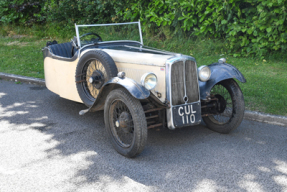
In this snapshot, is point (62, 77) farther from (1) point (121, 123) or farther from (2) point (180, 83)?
(2) point (180, 83)

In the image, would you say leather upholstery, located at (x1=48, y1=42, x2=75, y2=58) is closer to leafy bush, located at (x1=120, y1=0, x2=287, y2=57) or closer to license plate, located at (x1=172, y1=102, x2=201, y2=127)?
license plate, located at (x1=172, y1=102, x2=201, y2=127)

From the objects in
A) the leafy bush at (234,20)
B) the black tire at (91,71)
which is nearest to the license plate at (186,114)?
the black tire at (91,71)

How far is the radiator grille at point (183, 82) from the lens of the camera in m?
3.82

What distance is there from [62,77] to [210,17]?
4.67 m

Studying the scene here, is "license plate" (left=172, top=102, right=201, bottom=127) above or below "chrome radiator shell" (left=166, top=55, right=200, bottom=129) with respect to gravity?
below

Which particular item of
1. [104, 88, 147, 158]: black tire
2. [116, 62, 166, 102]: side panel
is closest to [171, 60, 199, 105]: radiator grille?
[116, 62, 166, 102]: side panel

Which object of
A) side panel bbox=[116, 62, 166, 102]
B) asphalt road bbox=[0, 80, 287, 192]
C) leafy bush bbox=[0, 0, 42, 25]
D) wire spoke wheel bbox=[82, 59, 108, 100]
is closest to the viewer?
asphalt road bbox=[0, 80, 287, 192]

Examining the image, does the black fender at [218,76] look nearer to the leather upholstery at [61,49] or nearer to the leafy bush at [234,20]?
the leather upholstery at [61,49]

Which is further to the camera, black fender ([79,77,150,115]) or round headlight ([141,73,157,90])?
round headlight ([141,73,157,90])

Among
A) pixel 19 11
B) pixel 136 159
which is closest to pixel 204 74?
pixel 136 159

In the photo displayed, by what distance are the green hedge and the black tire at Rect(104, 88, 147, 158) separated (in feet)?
15.8

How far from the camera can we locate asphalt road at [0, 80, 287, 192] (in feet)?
10.2

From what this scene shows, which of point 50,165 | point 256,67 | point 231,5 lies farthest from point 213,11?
point 50,165

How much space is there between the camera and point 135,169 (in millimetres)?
3418
